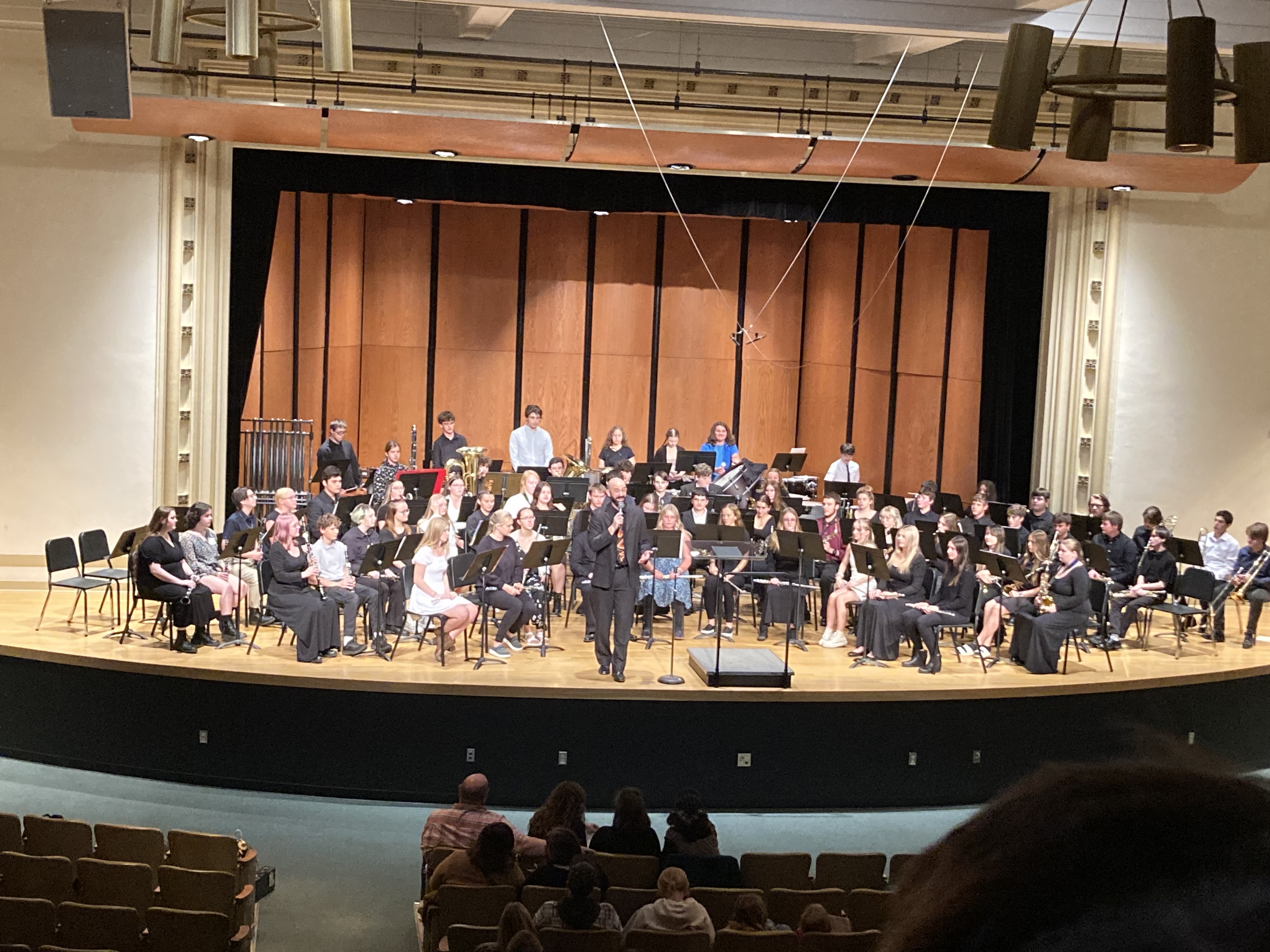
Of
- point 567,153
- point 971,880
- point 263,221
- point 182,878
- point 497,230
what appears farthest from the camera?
point 497,230

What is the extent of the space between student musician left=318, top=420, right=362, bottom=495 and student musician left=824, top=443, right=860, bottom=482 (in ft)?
15.3

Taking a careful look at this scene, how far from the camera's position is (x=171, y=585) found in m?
9.02

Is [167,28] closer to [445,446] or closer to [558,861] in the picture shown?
[558,861]

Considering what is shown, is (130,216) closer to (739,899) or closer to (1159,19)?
(1159,19)

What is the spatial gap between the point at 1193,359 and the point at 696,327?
6436mm

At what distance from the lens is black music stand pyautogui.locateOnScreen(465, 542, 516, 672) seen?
8727mm

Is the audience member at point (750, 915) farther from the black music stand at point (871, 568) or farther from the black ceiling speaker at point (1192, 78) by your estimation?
the black music stand at point (871, 568)

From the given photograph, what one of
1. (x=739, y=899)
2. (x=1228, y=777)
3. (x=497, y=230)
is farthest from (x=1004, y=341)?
(x=1228, y=777)

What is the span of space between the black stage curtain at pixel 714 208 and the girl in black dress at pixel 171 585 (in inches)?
130

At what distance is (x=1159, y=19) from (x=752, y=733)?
560 cm

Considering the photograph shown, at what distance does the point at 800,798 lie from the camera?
877 centimetres

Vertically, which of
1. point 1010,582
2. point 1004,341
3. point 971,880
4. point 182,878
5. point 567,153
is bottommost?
point 182,878

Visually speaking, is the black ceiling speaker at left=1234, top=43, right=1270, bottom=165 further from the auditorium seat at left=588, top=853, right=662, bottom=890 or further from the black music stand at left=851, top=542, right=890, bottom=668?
the black music stand at left=851, top=542, right=890, bottom=668

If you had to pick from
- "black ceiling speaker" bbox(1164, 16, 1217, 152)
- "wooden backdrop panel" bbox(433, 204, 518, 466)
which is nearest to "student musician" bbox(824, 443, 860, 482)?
"wooden backdrop panel" bbox(433, 204, 518, 466)
